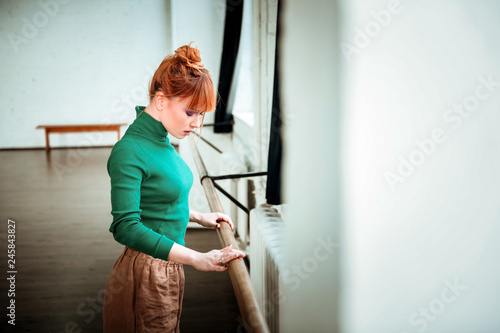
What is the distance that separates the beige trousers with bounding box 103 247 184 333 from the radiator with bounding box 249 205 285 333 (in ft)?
1.86

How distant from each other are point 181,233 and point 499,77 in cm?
99

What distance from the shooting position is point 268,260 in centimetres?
201

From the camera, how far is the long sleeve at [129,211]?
1.06 meters

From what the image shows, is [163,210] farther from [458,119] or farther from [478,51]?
[478,51]

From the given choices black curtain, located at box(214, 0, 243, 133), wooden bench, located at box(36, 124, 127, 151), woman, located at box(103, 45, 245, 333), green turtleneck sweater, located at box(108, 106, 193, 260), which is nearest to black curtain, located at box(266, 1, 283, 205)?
woman, located at box(103, 45, 245, 333)

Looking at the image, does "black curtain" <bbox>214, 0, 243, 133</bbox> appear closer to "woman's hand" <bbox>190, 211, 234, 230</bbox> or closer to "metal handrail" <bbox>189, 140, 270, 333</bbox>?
"woman's hand" <bbox>190, 211, 234, 230</bbox>

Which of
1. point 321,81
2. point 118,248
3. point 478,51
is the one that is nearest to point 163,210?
point 321,81

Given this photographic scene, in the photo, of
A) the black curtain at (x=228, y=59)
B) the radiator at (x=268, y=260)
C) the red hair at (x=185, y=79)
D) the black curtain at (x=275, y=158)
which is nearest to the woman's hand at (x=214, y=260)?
the red hair at (x=185, y=79)

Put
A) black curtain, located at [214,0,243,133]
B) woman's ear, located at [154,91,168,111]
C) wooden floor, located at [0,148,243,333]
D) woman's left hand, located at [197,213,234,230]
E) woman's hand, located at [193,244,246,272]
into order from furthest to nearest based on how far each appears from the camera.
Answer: black curtain, located at [214,0,243,133], wooden floor, located at [0,148,243,333], woman's left hand, located at [197,213,234,230], woman's ear, located at [154,91,168,111], woman's hand, located at [193,244,246,272]

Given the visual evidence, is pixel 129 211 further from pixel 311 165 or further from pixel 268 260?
pixel 268 260

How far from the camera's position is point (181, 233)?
1.28 meters

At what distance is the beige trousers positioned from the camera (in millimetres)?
1256

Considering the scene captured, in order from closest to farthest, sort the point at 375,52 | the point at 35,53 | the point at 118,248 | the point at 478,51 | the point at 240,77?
1. the point at 375,52
2. the point at 478,51
3. the point at 118,248
4. the point at 240,77
5. the point at 35,53

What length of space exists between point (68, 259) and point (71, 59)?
18.2 ft
